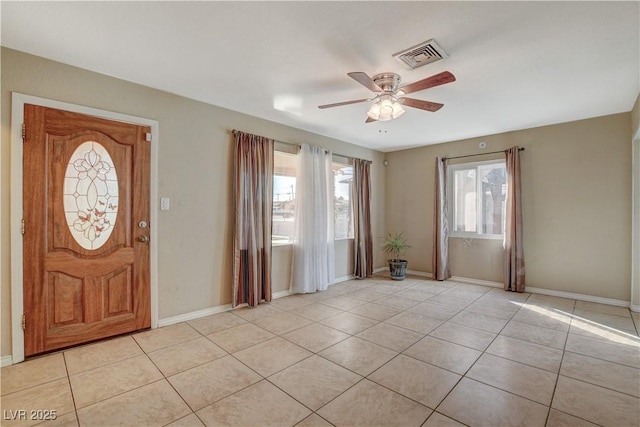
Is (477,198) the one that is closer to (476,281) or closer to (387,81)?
(476,281)

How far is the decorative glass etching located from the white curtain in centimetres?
239

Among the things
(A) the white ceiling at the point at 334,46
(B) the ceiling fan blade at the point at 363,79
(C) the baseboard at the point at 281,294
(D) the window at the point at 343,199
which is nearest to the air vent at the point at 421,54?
(A) the white ceiling at the point at 334,46

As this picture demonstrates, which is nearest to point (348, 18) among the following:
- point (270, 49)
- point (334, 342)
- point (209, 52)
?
point (270, 49)

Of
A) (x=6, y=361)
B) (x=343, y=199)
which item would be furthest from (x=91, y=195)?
Result: (x=343, y=199)

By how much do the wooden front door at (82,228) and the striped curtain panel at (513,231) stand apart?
514cm

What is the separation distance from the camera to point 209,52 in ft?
8.14

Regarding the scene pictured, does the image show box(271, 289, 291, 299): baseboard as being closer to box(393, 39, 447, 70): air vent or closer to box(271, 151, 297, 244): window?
box(271, 151, 297, 244): window

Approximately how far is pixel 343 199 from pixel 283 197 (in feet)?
4.94

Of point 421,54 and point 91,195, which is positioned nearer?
point 421,54

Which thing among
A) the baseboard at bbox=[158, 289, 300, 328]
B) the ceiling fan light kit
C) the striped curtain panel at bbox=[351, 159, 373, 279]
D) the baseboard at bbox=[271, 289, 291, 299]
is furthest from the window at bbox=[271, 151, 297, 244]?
the ceiling fan light kit

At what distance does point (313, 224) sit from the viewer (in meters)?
4.66

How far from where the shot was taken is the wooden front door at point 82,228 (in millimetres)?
2510

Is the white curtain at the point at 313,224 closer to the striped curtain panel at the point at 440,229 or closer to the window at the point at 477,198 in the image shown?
the striped curtain panel at the point at 440,229

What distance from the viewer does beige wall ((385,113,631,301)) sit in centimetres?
393
